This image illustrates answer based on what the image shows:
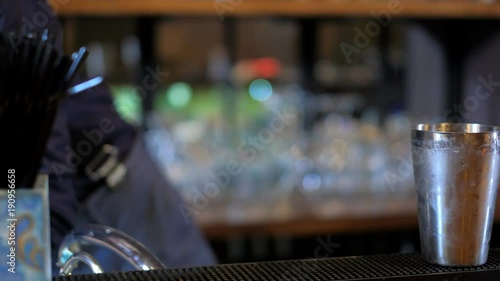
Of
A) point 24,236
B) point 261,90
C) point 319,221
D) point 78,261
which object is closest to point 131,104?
point 261,90

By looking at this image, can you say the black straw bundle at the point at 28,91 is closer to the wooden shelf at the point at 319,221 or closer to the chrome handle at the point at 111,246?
the chrome handle at the point at 111,246

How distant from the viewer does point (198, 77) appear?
3.86m

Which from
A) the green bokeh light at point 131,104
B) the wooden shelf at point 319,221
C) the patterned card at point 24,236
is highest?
the green bokeh light at point 131,104

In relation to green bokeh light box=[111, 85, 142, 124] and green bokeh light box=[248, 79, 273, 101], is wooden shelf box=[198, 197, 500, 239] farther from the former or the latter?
green bokeh light box=[248, 79, 273, 101]

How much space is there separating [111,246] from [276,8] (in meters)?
2.07

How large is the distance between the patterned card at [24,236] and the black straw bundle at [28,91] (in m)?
0.12

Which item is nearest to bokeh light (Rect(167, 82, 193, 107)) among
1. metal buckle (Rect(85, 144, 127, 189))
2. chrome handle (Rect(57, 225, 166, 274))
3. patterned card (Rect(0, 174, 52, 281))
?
metal buckle (Rect(85, 144, 127, 189))

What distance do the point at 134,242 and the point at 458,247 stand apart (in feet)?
0.93

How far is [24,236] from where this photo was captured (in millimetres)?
473

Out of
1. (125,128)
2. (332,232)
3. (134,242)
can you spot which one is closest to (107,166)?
(125,128)

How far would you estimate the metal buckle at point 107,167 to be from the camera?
112cm

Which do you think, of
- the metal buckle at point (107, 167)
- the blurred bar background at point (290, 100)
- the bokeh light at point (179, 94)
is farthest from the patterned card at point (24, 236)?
the bokeh light at point (179, 94)

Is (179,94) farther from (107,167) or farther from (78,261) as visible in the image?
(78,261)

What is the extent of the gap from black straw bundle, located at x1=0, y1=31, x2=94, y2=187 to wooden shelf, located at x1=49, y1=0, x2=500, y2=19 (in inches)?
74.0
